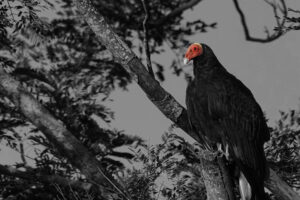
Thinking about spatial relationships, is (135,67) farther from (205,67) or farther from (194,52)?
(194,52)

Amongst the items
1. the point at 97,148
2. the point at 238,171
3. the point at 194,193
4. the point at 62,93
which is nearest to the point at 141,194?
the point at 238,171

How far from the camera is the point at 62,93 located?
8594mm

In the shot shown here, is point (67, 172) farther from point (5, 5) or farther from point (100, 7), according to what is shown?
point (100, 7)

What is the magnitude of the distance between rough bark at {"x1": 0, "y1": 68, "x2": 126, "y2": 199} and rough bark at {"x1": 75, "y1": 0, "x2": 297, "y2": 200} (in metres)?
1.15

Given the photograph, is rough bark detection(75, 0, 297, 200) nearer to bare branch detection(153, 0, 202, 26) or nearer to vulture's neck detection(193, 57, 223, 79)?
vulture's neck detection(193, 57, 223, 79)

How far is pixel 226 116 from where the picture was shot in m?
5.41

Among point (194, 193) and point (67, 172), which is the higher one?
point (67, 172)

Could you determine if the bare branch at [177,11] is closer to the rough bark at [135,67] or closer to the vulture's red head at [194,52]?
the vulture's red head at [194,52]

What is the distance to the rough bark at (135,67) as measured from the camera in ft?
15.7

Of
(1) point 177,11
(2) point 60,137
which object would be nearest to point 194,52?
(2) point 60,137

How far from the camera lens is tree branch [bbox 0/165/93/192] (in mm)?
6375

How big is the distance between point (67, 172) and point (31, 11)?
1904 mm

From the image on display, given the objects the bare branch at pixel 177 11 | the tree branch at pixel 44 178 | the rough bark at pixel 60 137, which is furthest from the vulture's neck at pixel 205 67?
the bare branch at pixel 177 11

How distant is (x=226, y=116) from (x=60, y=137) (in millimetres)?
1701
